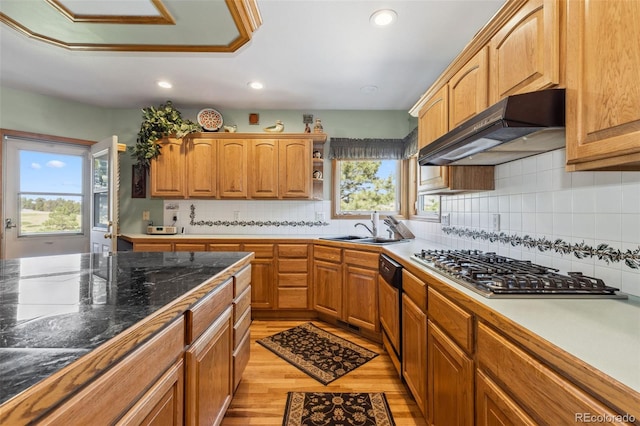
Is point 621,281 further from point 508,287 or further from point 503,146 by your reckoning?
point 503,146

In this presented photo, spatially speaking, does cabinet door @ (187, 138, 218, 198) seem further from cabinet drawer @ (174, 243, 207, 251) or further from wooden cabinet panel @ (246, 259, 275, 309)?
wooden cabinet panel @ (246, 259, 275, 309)

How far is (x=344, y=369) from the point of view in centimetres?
213

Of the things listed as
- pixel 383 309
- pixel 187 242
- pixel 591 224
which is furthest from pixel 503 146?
pixel 187 242

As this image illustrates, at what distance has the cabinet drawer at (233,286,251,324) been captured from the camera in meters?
1.64

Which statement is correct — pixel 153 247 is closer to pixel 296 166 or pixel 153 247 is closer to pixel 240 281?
pixel 296 166

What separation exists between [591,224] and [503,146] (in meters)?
0.52

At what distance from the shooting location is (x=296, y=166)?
3.40 meters

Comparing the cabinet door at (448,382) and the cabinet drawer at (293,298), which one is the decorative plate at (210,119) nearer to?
the cabinet drawer at (293,298)

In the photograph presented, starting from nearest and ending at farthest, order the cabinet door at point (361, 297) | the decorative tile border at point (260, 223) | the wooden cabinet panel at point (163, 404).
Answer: the wooden cabinet panel at point (163, 404) → the cabinet door at point (361, 297) → the decorative tile border at point (260, 223)

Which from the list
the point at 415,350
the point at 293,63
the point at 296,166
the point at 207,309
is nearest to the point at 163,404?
the point at 207,309

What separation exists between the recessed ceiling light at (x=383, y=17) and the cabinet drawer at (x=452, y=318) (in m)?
1.81

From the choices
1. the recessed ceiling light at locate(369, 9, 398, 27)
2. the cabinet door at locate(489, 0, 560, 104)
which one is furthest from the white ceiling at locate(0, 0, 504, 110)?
the cabinet door at locate(489, 0, 560, 104)

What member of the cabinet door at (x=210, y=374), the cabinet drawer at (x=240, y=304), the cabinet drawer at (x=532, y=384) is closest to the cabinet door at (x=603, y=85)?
the cabinet drawer at (x=532, y=384)

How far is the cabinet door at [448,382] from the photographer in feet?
3.54
